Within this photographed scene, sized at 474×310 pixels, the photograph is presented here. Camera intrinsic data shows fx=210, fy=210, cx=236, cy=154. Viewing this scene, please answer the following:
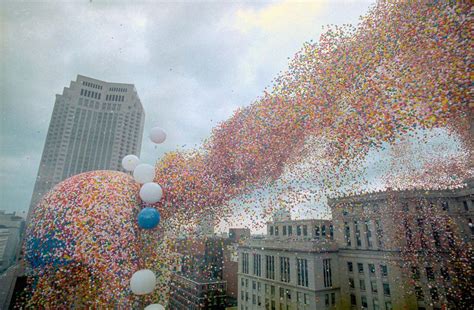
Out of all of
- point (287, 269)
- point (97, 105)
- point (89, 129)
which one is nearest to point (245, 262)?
point (287, 269)

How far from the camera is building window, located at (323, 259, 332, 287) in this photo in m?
9.54

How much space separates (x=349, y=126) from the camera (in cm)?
407

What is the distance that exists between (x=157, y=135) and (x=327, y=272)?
32.2ft

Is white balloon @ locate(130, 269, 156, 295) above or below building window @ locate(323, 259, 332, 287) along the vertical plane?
above

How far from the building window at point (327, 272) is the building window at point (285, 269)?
1.63 m

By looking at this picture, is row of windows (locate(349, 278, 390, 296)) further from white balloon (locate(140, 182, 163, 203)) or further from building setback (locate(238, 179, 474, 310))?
white balloon (locate(140, 182, 163, 203))

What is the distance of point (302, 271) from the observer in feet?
31.4

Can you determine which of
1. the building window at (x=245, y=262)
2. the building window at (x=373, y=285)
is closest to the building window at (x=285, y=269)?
the building window at (x=245, y=262)

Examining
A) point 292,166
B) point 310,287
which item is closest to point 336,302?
point 310,287

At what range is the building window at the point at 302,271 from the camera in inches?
369

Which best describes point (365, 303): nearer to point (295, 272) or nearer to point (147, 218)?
point (295, 272)

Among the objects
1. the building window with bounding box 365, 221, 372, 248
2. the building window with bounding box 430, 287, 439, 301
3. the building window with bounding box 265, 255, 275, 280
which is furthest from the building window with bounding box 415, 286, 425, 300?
the building window with bounding box 265, 255, 275, 280

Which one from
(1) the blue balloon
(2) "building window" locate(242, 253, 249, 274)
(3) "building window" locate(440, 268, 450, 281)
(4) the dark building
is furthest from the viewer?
(4) the dark building

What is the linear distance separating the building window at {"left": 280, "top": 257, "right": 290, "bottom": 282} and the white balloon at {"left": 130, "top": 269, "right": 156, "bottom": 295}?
805cm
